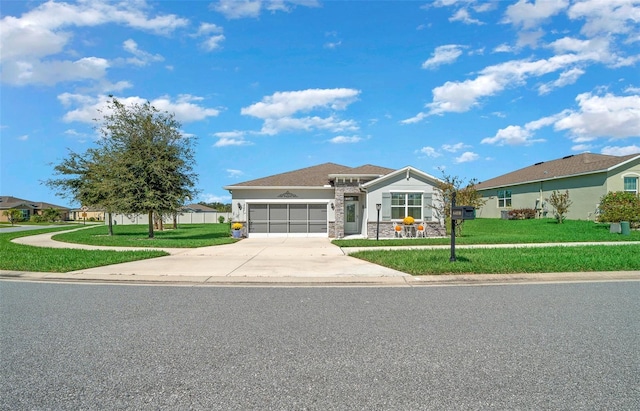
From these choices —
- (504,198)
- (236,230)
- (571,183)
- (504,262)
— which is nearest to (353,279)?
(504,262)

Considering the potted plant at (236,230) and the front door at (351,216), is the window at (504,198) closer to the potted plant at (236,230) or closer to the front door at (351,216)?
the front door at (351,216)

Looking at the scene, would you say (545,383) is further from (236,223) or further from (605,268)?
(236,223)

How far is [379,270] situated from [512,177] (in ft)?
106

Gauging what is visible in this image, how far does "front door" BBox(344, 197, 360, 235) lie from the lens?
24.7 metres

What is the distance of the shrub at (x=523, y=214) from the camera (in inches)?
1217

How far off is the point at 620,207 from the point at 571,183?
634cm

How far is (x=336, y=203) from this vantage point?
22828 millimetres

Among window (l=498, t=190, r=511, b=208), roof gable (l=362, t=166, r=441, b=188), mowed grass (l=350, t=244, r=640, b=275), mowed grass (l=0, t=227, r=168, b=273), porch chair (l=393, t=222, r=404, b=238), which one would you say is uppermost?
roof gable (l=362, t=166, r=441, b=188)

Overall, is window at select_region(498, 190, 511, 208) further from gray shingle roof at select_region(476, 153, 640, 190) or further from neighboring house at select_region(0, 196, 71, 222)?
neighboring house at select_region(0, 196, 71, 222)

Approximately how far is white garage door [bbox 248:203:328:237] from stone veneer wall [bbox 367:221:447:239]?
3507 millimetres

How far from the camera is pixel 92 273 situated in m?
9.48

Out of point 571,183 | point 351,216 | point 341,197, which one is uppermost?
point 571,183

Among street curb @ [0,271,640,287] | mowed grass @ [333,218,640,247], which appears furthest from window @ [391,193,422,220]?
street curb @ [0,271,640,287]

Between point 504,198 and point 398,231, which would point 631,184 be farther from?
point 398,231
